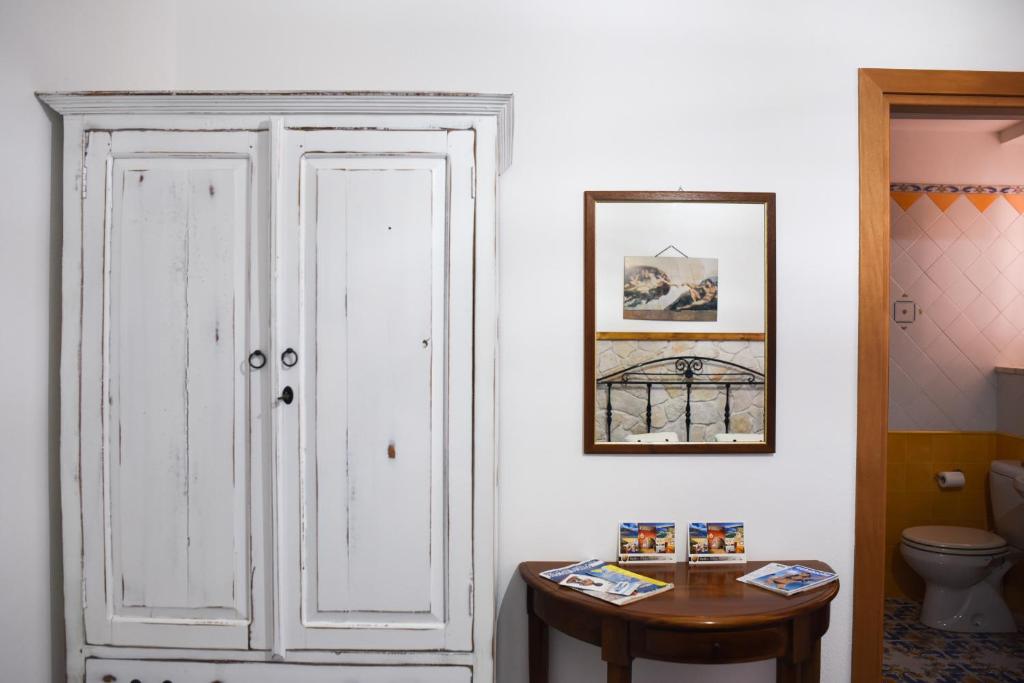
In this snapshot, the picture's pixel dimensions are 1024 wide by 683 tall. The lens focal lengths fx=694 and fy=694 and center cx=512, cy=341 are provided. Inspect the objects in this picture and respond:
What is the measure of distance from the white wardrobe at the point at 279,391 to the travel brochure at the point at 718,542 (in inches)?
29.4

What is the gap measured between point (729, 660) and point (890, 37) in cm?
192

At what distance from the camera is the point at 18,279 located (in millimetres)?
1664

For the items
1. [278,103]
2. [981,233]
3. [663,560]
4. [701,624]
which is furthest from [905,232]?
[278,103]

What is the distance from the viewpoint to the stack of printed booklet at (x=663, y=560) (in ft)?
6.15

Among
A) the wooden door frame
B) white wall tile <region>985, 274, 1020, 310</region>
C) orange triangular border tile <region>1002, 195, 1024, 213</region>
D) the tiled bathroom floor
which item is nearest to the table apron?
the wooden door frame

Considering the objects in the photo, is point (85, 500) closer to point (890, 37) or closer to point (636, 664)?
point (636, 664)

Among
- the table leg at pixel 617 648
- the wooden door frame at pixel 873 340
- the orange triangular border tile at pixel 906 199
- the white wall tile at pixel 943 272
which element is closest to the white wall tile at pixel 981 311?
the white wall tile at pixel 943 272

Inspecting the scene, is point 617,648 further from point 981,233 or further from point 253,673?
point 981,233

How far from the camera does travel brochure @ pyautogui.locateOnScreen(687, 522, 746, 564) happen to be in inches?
83.0

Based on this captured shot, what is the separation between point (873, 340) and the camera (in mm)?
2168

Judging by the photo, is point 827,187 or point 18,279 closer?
point 18,279

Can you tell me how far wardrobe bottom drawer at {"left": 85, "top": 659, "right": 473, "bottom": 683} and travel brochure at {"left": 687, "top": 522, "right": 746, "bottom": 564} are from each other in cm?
81

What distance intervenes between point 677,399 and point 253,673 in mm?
1386

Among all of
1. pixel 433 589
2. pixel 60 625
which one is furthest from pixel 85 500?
pixel 433 589
